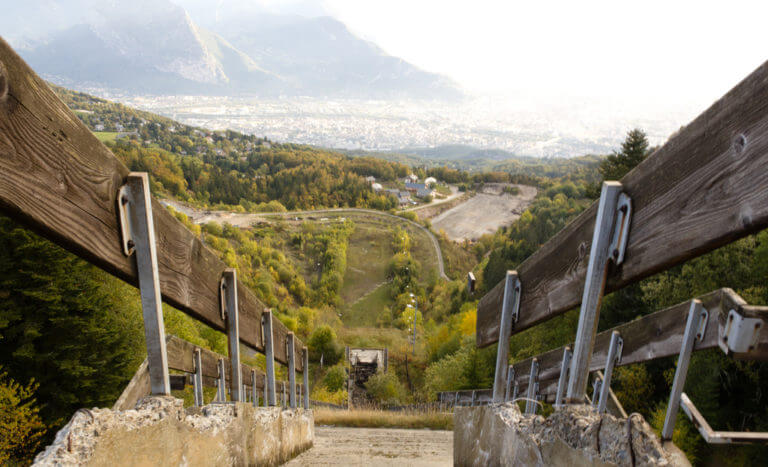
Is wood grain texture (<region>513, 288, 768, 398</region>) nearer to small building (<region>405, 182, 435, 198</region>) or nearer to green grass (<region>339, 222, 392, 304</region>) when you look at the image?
green grass (<region>339, 222, 392, 304</region>)

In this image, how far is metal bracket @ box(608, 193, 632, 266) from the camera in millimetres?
1073

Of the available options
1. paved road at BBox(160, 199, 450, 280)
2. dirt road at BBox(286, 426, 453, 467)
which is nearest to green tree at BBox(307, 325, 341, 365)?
dirt road at BBox(286, 426, 453, 467)

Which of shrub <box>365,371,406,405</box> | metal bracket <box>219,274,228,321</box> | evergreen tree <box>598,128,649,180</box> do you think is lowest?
shrub <box>365,371,406,405</box>

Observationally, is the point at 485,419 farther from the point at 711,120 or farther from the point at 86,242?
the point at 86,242

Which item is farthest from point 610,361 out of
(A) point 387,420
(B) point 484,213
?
(B) point 484,213

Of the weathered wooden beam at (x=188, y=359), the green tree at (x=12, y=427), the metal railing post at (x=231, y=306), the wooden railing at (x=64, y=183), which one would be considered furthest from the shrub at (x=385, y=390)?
the wooden railing at (x=64, y=183)

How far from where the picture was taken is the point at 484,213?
9275cm

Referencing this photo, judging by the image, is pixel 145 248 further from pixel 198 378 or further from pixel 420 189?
pixel 420 189

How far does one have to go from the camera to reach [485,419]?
6.79 ft

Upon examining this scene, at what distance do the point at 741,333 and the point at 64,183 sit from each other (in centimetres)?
195

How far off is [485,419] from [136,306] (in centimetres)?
1430

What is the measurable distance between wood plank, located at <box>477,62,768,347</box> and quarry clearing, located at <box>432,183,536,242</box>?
76.3 m

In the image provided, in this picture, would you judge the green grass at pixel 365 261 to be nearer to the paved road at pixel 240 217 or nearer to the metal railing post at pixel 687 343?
the paved road at pixel 240 217

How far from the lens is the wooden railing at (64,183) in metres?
0.82
